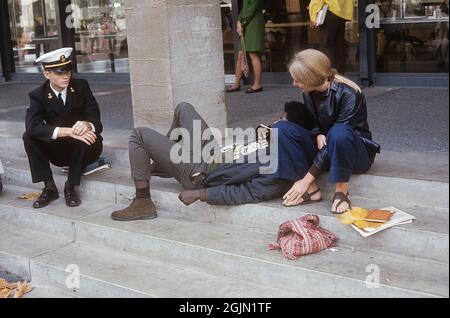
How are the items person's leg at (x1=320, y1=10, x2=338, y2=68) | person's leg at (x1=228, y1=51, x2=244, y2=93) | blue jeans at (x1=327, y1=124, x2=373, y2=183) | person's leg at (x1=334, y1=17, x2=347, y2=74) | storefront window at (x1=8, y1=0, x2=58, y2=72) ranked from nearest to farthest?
blue jeans at (x1=327, y1=124, x2=373, y2=183)
person's leg at (x1=320, y1=10, x2=338, y2=68)
person's leg at (x1=334, y1=17, x2=347, y2=74)
person's leg at (x1=228, y1=51, x2=244, y2=93)
storefront window at (x1=8, y1=0, x2=58, y2=72)

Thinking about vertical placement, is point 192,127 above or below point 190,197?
above

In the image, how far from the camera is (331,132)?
13.2 ft

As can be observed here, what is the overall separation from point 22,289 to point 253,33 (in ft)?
Result: 17.6

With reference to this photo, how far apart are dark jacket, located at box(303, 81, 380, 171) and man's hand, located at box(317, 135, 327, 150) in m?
0.07

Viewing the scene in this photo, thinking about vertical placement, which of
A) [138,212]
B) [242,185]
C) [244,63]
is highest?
[244,63]

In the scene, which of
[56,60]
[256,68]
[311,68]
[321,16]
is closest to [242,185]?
[311,68]

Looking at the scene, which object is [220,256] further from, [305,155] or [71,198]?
[71,198]

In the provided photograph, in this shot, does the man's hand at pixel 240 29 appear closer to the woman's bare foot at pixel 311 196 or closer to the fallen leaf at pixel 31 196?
the fallen leaf at pixel 31 196

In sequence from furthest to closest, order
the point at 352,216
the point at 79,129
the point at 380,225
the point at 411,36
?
1. the point at 411,36
2. the point at 79,129
3. the point at 352,216
4. the point at 380,225

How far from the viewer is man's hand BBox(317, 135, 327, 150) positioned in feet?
13.9

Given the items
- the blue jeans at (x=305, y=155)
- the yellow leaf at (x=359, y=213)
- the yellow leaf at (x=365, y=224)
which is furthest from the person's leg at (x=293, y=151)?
the yellow leaf at (x=365, y=224)

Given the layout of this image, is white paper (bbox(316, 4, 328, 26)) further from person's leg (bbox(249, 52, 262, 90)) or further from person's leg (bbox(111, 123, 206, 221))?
person's leg (bbox(111, 123, 206, 221))

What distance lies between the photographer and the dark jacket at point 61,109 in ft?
17.4

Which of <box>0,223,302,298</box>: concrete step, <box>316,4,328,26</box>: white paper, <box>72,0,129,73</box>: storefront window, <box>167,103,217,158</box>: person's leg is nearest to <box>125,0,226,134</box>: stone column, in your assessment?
<box>167,103,217,158</box>: person's leg
